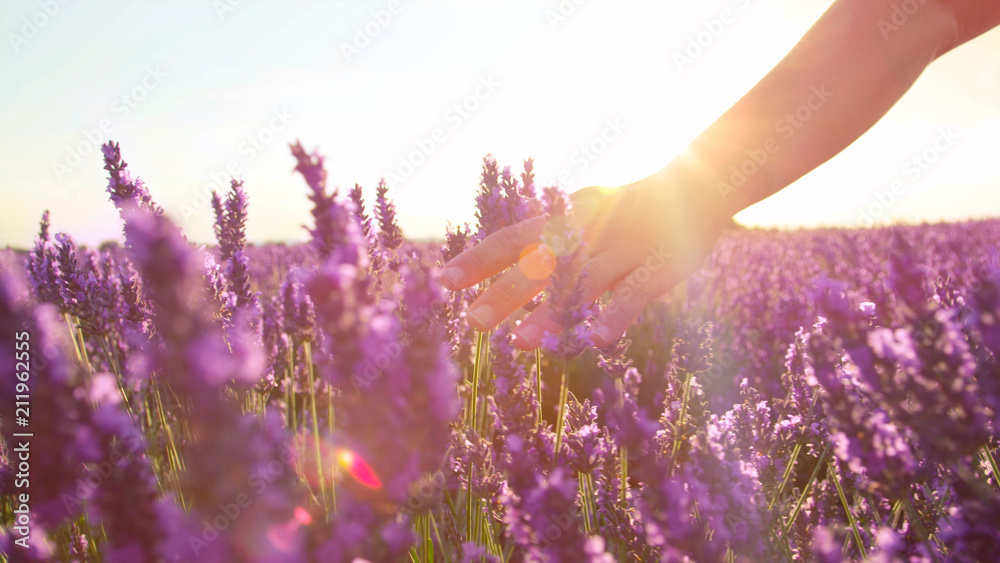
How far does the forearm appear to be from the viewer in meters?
1.87

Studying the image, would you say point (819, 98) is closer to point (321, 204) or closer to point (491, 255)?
point (491, 255)

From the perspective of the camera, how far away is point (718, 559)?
81 centimetres

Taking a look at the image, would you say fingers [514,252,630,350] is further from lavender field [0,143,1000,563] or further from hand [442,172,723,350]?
lavender field [0,143,1000,563]

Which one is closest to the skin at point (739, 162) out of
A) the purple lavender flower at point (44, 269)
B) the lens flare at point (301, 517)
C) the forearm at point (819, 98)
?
the forearm at point (819, 98)

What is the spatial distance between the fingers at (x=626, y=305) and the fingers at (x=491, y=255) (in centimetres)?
44

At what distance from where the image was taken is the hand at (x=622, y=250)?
200cm

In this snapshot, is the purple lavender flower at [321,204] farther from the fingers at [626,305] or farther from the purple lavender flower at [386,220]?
the purple lavender flower at [386,220]

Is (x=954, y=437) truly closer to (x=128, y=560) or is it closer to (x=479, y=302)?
(x=128, y=560)

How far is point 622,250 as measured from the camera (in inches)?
88.5

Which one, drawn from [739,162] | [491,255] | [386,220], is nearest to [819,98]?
[739,162]

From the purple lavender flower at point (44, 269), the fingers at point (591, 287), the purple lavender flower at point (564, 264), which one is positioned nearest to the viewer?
the purple lavender flower at point (564, 264)

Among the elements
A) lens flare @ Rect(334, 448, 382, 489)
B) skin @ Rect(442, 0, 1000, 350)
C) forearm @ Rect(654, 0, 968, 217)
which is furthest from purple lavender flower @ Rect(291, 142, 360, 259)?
forearm @ Rect(654, 0, 968, 217)

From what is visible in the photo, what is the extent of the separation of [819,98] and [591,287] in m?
1.18

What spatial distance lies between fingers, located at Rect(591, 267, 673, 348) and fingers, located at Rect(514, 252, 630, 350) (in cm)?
7
